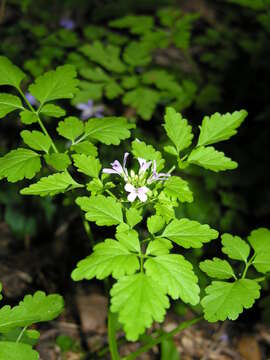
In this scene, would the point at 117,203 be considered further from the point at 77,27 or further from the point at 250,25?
the point at 250,25

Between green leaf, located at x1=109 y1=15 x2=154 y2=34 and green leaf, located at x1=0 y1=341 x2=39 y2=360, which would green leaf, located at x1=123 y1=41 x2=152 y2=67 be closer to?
green leaf, located at x1=109 y1=15 x2=154 y2=34

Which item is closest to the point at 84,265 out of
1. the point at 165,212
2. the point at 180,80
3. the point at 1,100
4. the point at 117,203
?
the point at 117,203

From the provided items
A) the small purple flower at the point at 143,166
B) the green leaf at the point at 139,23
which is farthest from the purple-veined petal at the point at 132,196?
the green leaf at the point at 139,23

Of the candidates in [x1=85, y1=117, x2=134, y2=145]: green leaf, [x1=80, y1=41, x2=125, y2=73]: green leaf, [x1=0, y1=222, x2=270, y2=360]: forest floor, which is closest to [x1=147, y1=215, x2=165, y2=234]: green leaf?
[x1=85, y1=117, x2=134, y2=145]: green leaf

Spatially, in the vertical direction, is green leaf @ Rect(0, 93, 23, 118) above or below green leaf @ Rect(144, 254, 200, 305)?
above

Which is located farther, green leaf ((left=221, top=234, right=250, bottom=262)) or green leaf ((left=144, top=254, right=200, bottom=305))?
green leaf ((left=221, top=234, right=250, bottom=262))

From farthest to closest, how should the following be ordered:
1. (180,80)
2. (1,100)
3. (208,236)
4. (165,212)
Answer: (180,80), (1,100), (165,212), (208,236)
